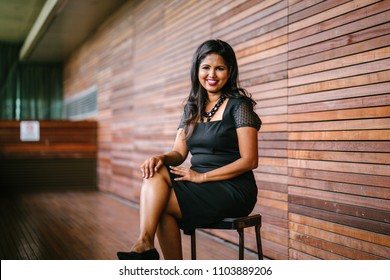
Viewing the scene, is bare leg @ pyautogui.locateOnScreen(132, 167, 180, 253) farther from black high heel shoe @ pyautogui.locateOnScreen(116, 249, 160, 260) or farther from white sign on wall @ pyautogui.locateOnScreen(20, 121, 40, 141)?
white sign on wall @ pyautogui.locateOnScreen(20, 121, 40, 141)

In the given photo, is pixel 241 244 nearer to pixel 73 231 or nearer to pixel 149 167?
pixel 149 167

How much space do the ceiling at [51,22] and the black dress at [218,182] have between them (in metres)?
4.42

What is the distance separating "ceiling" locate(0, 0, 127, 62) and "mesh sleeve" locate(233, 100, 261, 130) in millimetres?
4469

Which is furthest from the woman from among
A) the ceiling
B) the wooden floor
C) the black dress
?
the ceiling

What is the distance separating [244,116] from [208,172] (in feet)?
0.97

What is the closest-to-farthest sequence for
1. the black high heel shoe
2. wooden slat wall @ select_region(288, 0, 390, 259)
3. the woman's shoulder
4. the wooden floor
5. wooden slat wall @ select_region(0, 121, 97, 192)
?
the black high heel shoe
the woman's shoulder
wooden slat wall @ select_region(288, 0, 390, 259)
the wooden floor
wooden slat wall @ select_region(0, 121, 97, 192)

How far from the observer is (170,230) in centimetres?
204

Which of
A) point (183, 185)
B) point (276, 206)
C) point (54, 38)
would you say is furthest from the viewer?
point (54, 38)

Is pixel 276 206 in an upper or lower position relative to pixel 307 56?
lower

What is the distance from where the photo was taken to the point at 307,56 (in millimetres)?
2729

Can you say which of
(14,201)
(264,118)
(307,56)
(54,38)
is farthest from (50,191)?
(307,56)

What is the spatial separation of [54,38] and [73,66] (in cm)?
131

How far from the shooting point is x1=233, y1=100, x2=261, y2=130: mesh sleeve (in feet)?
6.81

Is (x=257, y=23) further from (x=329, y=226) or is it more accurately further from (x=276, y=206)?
(x=329, y=226)
